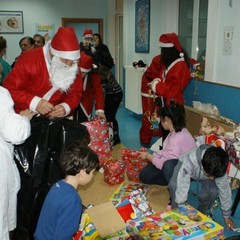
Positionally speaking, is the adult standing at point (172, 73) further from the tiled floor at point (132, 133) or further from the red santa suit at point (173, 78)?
the tiled floor at point (132, 133)

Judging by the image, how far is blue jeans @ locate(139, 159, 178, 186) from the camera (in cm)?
254

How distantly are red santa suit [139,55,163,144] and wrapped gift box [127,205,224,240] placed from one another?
7.33 feet

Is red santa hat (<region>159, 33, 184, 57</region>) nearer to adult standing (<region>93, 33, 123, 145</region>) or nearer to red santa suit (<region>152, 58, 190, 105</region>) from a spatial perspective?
red santa suit (<region>152, 58, 190, 105</region>)

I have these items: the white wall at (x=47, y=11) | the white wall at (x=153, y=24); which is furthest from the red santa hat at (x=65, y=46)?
the white wall at (x=47, y=11)

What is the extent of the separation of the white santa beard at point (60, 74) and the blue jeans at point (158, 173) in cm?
100

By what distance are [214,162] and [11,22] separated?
6961 millimetres

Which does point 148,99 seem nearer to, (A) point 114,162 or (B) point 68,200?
(A) point 114,162

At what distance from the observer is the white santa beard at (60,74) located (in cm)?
231

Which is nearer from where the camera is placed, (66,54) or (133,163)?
(66,54)

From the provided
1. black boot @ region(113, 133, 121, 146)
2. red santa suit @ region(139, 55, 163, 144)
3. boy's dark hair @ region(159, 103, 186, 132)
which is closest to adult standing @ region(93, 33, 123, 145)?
black boot @ region(113, 133, 121, 146)

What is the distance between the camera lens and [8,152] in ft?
5.40

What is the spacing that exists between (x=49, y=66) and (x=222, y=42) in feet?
6.03

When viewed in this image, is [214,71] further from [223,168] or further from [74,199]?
[74,199]

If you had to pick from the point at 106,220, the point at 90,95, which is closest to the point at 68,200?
the point at 106,220
